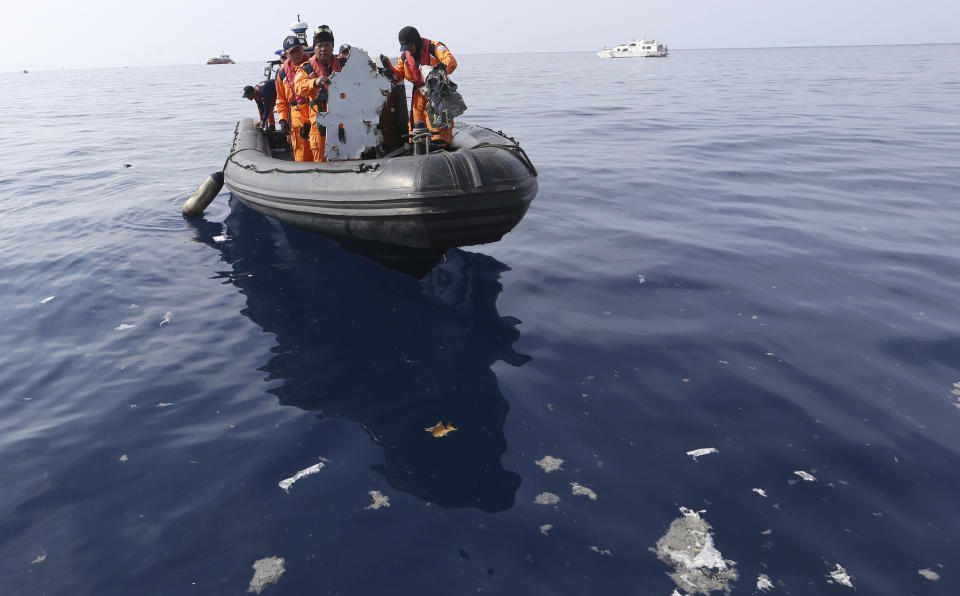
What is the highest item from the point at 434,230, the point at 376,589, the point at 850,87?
the point at 850,87

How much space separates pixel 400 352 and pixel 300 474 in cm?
158

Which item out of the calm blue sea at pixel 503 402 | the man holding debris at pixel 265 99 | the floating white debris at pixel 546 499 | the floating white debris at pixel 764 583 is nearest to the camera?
the floating white debris at pixel 764 583

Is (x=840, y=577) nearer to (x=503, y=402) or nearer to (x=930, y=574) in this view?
(x=930, y=574)

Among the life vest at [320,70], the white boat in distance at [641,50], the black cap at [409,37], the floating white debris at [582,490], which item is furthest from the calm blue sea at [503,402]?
the white boat in distance at [641,50]

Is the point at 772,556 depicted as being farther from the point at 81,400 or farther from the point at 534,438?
the point at 81,400

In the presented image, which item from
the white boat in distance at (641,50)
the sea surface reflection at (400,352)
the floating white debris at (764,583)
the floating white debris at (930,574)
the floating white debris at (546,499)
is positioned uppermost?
the white boat in distance at (641,50)

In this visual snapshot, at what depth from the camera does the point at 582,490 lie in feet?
10.8

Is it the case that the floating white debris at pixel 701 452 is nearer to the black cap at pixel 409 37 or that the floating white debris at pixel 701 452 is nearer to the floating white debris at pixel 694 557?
the floating white debris at pixel 694 557

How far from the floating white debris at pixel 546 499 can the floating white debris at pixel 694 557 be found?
61cm

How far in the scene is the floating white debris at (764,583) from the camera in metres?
2.65

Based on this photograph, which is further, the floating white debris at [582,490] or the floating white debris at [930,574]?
the floating white debris at [582,490]

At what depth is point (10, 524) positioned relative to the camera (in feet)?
10.5

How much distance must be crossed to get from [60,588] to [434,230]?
12.4 feet

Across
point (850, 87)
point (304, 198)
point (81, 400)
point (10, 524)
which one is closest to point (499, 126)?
point (304, 198)
